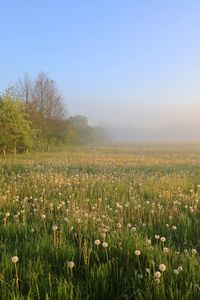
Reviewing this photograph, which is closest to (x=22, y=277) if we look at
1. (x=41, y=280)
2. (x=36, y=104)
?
(x=41, y=280)

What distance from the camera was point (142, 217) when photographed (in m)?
6.33

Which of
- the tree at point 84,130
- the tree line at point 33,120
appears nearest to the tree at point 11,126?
the tree line at point 33,120

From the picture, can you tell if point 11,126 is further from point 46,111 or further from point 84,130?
point 84,130

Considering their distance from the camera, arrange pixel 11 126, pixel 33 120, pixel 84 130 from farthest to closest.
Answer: pixel 84 130 < pixel 33 120 < pixel 11 126

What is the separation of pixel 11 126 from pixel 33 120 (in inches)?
644

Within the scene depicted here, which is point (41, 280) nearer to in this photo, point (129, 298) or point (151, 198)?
point (129, 298)

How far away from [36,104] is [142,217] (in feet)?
166

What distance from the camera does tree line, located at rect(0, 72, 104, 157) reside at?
32.6 metres

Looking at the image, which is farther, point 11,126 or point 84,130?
point 84,130

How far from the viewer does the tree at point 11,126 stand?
105ft

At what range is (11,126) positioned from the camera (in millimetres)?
32250

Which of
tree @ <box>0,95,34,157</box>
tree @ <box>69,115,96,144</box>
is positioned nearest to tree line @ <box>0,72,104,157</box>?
tree @ <box>0,95,34,157</box>

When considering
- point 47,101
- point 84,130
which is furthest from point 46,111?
point 84,130

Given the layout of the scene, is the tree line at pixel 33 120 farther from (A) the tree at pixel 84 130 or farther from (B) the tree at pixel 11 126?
(A) the tree at pixel 84 130
